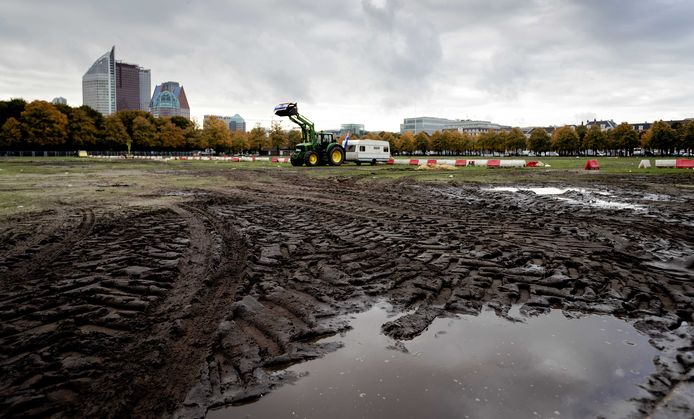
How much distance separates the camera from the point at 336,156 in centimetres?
3762

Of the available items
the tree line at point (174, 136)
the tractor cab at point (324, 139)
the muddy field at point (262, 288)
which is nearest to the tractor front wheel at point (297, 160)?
the tractor cab at point (324, 139)

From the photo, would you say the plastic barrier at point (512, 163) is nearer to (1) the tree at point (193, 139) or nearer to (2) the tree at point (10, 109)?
(1) the tree at point (193, 139)

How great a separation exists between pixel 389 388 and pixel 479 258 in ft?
13.6

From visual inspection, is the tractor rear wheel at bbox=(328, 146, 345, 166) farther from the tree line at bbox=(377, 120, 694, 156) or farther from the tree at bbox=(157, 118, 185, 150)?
the tree line at bbox=(377, 120, 694, 156)

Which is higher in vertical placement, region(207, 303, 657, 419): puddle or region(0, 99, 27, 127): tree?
region(0, 99, 27, 127): tree

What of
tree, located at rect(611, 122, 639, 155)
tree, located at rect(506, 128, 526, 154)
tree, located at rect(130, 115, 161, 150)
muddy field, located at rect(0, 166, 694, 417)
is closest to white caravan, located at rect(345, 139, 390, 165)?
muddy field, located at rect(0, 166, 694, 417)

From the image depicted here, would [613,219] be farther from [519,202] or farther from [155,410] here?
[155,410]

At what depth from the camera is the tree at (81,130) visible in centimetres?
8244

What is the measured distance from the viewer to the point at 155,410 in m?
3.12

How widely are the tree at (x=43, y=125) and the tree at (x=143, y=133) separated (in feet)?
43.4

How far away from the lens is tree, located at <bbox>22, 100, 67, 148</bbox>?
77.1m

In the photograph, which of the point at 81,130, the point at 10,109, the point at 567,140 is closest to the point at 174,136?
the point at 81,130

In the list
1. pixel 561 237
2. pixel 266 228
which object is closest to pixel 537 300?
pixel 561 237

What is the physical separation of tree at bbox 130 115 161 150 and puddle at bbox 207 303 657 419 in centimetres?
9896
